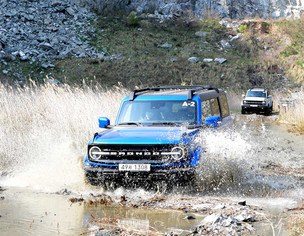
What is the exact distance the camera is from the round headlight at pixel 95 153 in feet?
22.0

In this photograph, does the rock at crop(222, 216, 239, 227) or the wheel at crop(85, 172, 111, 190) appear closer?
the rock at crop(222, 216, 239, 227)

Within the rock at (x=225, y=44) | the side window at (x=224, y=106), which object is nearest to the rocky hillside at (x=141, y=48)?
the rock at (x=225, y=44)

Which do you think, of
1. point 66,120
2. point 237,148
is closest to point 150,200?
point 237,148

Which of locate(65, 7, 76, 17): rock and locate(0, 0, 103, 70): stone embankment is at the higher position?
locate(65, 7, 76, 17): rock

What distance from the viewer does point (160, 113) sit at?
7.77 m

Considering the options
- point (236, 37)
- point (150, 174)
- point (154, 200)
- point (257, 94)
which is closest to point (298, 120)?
point (257, 94)

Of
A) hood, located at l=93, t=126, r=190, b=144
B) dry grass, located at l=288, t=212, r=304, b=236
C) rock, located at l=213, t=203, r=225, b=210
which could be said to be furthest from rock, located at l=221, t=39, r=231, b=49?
dry grass, located at l=288, t=212, r=304, b=236

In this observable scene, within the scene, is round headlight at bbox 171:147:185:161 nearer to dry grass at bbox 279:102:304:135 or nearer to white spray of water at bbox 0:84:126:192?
white spray of water at bbox 0:84:126:192

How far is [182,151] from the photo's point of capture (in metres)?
6.46

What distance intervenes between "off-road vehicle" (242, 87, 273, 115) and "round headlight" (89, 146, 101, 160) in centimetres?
2313

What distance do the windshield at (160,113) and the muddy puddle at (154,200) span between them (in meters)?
→ 0.64

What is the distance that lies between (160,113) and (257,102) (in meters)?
22.1

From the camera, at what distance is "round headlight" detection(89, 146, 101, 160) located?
264 inches

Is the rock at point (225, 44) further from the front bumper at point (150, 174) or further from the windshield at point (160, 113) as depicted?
the front bumper at point (150, 174)
